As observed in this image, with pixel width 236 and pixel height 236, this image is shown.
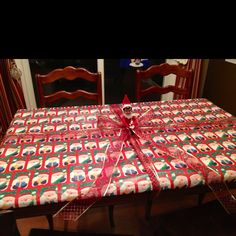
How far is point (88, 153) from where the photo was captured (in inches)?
37.7

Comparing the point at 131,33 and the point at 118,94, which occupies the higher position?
the point at 131,33

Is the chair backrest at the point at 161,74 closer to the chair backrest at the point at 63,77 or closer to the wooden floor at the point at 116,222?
the chair backrest at the point at 63,77

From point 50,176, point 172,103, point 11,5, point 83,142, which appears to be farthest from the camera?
point 172,103

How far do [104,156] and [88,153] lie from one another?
0.26ft

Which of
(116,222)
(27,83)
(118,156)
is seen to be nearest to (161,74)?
(118,156)

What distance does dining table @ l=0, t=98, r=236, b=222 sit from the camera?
78 cm

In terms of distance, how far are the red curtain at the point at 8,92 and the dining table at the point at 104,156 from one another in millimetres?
574

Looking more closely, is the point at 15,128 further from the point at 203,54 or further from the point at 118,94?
the point at 118,94

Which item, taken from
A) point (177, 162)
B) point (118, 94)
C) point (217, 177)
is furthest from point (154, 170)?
point (118, 94)

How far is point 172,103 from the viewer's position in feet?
4.82

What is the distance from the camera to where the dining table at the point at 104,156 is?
2.57ft

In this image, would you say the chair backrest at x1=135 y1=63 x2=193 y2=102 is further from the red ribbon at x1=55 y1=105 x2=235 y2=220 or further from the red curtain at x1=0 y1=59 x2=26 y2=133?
the red curtain at x1=0 y1=59 x2=26 y2=133

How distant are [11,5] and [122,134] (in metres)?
0.98

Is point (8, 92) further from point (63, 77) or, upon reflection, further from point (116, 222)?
point (116, 222)
